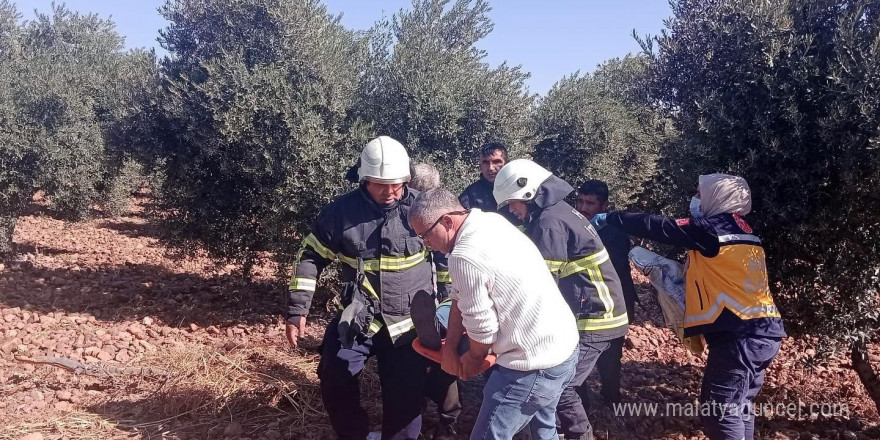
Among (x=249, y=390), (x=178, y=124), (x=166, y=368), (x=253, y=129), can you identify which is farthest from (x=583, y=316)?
(x=178, y=124)

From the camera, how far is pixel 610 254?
14.2 ft

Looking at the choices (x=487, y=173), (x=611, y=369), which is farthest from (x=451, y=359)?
(x=487, y=173)

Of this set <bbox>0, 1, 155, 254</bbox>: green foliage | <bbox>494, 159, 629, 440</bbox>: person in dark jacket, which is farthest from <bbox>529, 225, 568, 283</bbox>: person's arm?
<bbox>0, 1, 155, 254</bbox>: green foliage

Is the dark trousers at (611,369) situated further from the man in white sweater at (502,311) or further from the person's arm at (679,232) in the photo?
the man in white sweater at (502,311)

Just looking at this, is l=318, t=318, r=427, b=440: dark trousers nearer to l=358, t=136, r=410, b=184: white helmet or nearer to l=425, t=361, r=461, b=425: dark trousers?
l=425, t=361, r=461, b=425: dark trousers

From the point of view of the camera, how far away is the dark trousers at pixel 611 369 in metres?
4.40

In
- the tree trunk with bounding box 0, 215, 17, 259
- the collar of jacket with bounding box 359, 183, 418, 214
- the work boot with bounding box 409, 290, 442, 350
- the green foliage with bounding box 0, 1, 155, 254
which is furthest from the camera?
the tree trunk with bounding box 0, 215, 17, 259

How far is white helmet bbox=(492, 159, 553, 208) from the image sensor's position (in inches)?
133

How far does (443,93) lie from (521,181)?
10.9ft

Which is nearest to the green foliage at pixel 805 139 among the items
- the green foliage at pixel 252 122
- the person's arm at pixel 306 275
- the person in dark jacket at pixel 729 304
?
the person in dark jacket at pixel 729 304

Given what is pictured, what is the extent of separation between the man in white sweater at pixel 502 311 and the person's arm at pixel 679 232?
986 millimetres

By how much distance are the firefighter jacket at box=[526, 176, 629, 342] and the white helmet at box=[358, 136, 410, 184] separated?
32.0 inches

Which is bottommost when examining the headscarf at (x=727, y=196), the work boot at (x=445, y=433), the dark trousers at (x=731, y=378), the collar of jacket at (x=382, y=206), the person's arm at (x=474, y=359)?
the work boot at (x=445, y=433)

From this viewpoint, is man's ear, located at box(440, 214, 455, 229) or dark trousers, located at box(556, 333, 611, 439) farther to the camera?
dark trousers, located at box(556, 333, 611, 439)
